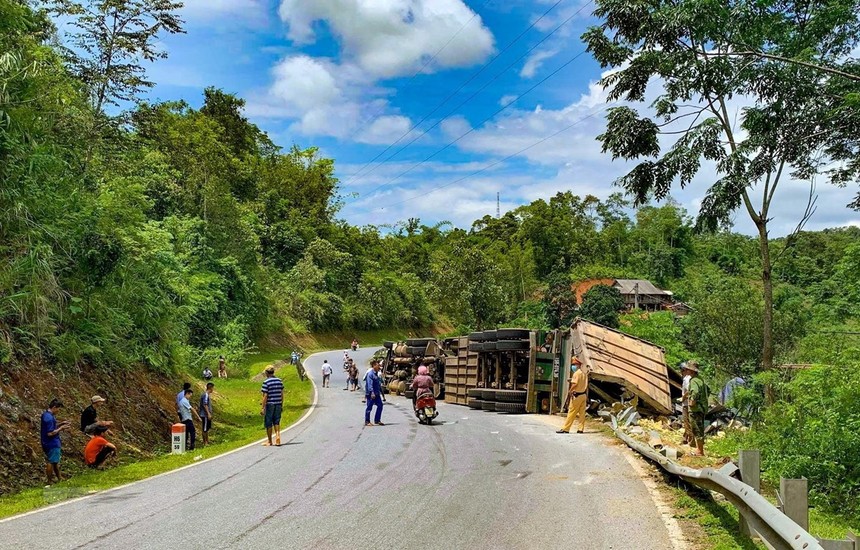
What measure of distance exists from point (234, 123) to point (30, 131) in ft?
212

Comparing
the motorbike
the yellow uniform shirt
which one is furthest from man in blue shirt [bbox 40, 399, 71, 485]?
the yellow uniform shirt

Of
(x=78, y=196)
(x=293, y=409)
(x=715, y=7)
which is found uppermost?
(x=715, y=7)

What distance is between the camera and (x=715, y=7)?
45.7ft

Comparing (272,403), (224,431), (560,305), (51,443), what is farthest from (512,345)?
(560,305)

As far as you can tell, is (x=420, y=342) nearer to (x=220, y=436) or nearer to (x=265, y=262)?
(x=220, y=436)

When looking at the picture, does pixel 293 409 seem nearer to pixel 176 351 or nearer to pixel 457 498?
pixel 176 351

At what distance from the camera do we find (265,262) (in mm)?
70000

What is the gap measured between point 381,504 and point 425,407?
396 inches

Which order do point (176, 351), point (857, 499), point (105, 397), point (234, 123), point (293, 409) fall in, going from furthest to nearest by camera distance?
point (234, 123) < point (293, 409) < point (176, 351) < point (105, 397) < point (857, 499)

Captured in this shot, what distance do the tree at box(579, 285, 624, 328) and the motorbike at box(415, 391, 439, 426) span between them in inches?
1596

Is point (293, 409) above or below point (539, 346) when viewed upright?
below

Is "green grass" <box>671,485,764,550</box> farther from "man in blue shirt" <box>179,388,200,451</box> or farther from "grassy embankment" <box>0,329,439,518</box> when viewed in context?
"man in blue shirt" <box>179,388,200,451</box>

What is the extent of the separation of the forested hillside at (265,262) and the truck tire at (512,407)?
7232 millimetres

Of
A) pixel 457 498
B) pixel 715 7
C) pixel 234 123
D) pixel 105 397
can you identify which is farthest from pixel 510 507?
pixel 234 123
